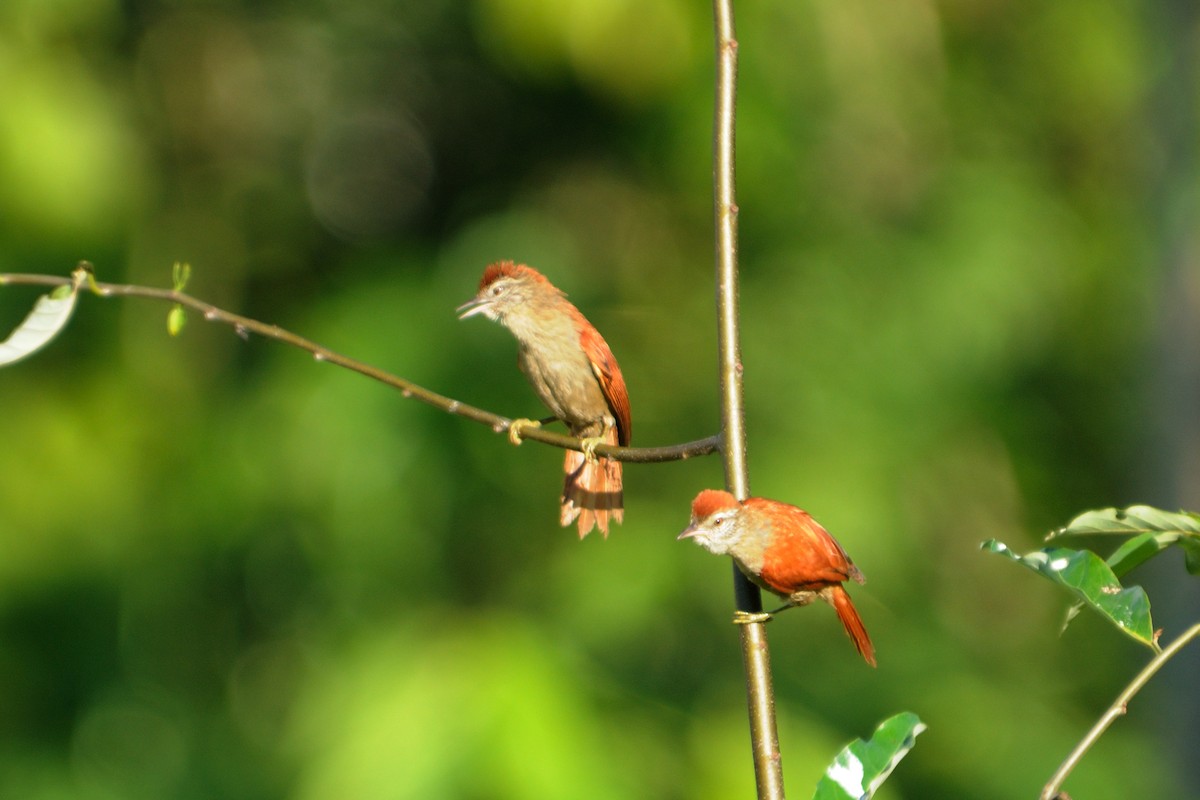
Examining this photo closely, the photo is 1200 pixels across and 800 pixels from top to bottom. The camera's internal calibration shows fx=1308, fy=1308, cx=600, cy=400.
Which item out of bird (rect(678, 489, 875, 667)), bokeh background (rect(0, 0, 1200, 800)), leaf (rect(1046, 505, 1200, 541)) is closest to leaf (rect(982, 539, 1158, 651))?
leaf (rect(1046, 505, 1200, 541))

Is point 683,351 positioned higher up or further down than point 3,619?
higher up

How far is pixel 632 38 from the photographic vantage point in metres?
6.63

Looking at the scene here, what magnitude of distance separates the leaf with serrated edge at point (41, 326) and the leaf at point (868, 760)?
100 cm

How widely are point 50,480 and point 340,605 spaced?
69.6 inches

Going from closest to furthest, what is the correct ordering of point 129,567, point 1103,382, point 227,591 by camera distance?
1. point 129,567
2. point 227,591
3. point 1103,382

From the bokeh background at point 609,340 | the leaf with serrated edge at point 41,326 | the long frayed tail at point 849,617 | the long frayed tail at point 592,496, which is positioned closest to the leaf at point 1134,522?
the long frayed tail at point 849,617

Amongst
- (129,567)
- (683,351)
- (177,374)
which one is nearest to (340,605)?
(129,567)

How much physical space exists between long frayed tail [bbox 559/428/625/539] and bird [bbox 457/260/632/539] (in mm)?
215

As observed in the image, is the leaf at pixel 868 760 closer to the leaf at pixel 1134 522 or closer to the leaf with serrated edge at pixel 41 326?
the leaf at pixel 1134 522

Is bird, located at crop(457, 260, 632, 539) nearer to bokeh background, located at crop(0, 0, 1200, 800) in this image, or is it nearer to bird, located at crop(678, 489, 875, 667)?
bird, located at crop(678, 489, 875, 667)

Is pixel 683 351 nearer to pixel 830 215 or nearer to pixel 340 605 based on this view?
pixel 830 215

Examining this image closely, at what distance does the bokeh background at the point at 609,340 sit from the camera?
21.4ft

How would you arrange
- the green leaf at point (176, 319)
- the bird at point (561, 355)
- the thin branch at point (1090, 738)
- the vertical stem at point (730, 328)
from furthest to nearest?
the bird at point (561, 355) → the green leaf at point (176, 319) → the vertical stem at point (730, 328) → the thin branch at point (1090, 738)

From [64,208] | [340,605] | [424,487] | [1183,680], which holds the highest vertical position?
[64,208]
